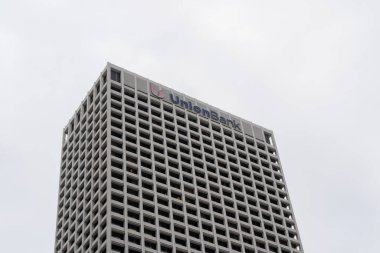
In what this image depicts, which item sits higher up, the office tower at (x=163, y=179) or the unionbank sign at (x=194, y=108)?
the unionbank sign at (x=194, y=108)

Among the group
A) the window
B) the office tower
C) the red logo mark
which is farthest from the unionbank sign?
the window

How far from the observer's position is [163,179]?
13512 centimetres

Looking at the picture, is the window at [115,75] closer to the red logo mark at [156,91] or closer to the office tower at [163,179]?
the office tower at [163,179]

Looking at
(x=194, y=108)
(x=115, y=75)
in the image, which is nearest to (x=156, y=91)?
(x=115, y=75)

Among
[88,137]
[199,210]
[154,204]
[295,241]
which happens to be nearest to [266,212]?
[295,241]

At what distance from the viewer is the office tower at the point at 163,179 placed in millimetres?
125000

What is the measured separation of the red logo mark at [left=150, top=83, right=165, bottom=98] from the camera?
15400 centimetres

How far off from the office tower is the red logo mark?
239mm

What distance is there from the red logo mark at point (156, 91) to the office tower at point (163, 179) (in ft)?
0.78

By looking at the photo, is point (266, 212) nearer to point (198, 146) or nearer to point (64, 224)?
point (198, 146)

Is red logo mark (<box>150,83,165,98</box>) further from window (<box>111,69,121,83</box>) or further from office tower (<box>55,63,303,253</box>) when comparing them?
window (<box>111,69,121,83</box>)

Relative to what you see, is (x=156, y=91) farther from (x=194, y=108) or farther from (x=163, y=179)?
(x=163, y=179)

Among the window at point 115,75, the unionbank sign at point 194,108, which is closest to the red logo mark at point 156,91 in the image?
the unionbank sign at point 194,108

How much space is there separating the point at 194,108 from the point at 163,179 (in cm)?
2795
